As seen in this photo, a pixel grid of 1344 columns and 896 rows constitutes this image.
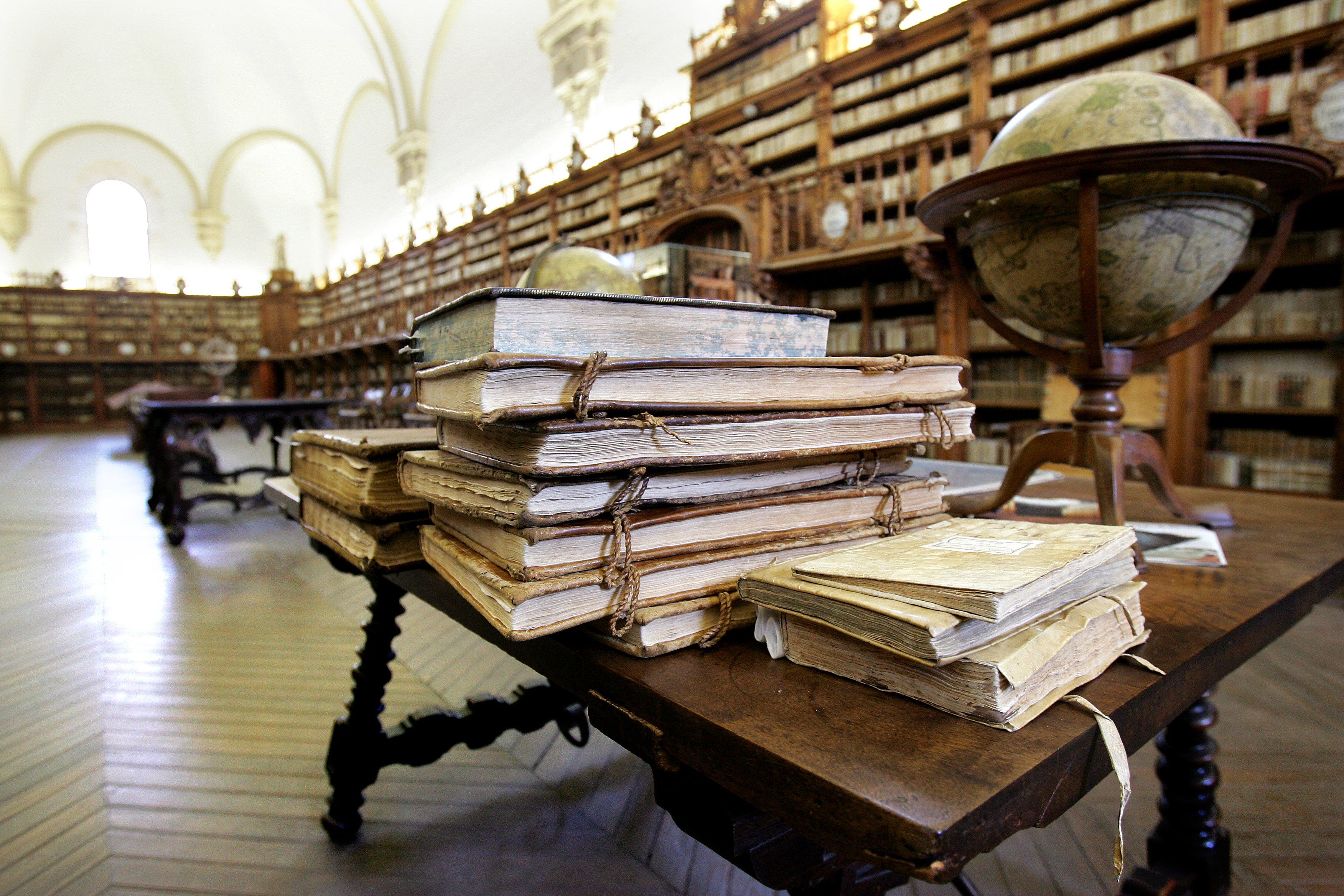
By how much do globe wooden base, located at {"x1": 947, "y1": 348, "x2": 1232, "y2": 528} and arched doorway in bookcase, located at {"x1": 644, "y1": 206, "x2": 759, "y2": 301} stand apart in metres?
4.01

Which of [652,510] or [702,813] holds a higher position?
[652,510]

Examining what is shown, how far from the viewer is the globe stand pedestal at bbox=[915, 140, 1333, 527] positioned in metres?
0.74

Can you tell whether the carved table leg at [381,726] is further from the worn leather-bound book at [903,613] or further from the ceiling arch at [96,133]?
the ceiling arch at [96,133]

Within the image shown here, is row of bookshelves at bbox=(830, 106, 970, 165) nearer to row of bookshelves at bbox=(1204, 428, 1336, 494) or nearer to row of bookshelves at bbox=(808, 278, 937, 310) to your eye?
row of bookshelves at bbox=(808, 278, 937, 310)

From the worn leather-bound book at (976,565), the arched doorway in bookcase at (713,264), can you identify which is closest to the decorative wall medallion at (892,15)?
the arched doorway in bookcase at (713,264)

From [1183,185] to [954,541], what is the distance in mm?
621

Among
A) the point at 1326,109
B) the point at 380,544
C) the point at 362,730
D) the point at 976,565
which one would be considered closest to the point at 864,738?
the point at 976,565

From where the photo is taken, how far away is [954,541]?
0.58 m

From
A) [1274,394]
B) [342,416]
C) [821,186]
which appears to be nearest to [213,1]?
[342,416]

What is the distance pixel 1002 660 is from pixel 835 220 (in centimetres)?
504

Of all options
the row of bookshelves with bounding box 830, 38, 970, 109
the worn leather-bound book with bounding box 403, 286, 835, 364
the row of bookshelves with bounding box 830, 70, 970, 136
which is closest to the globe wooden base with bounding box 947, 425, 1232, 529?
the worn leather-bound book with bounding box 403, 286, 835, 364

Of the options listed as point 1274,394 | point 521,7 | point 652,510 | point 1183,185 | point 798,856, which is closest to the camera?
point 798,856

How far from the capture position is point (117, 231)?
16000 mm

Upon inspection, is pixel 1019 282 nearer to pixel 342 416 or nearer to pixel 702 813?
pixel 702 813
